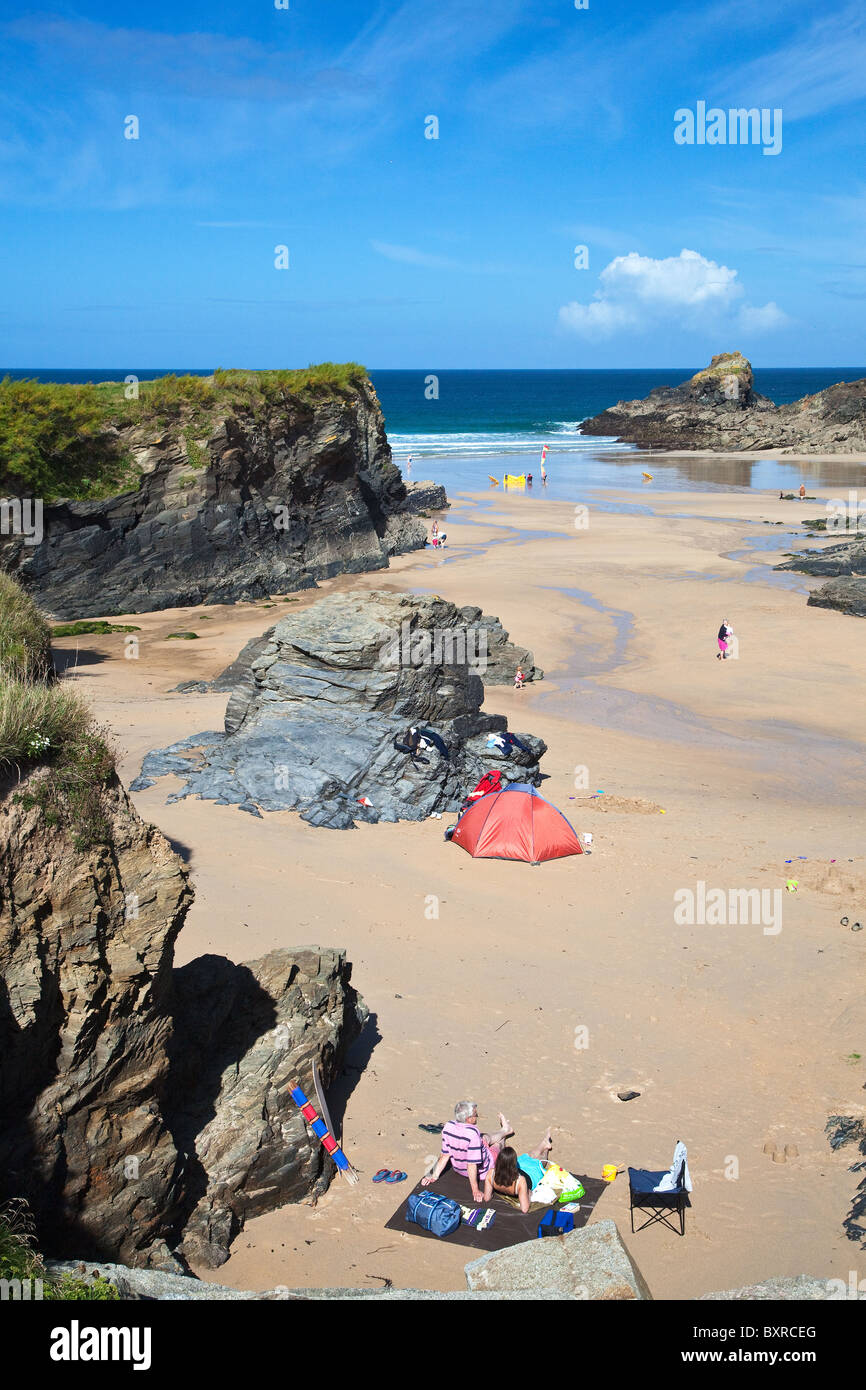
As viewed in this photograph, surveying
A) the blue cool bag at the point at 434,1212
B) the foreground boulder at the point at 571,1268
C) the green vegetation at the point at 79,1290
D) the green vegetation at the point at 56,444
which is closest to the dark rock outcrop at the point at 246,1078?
the blue cool bag at the point at 434,1212

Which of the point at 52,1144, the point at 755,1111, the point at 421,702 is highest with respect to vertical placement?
the point at 421,702

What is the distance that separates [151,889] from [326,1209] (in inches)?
112

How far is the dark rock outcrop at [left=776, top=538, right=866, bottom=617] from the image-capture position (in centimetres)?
3148

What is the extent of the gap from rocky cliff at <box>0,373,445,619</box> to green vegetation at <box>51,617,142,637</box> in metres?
1.53

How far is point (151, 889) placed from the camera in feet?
23.5

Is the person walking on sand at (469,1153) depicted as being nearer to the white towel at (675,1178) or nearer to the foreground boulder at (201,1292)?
the white towel at (675,1178)

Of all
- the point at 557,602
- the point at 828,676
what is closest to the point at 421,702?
the point at 828,676

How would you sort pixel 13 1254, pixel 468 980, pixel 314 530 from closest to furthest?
pixel 13 1254, pixel 468 980, pixel 314 530

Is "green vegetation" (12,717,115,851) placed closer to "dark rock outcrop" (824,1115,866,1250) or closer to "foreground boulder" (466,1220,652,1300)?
"foreground boulder" (466,1220,652,1300)

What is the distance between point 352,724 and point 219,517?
1935cm

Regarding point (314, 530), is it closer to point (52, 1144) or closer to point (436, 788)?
point (436, 788)

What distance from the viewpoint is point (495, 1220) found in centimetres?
759

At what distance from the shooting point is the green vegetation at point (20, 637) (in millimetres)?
9570

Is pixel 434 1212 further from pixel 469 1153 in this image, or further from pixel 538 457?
pixel 538 457
